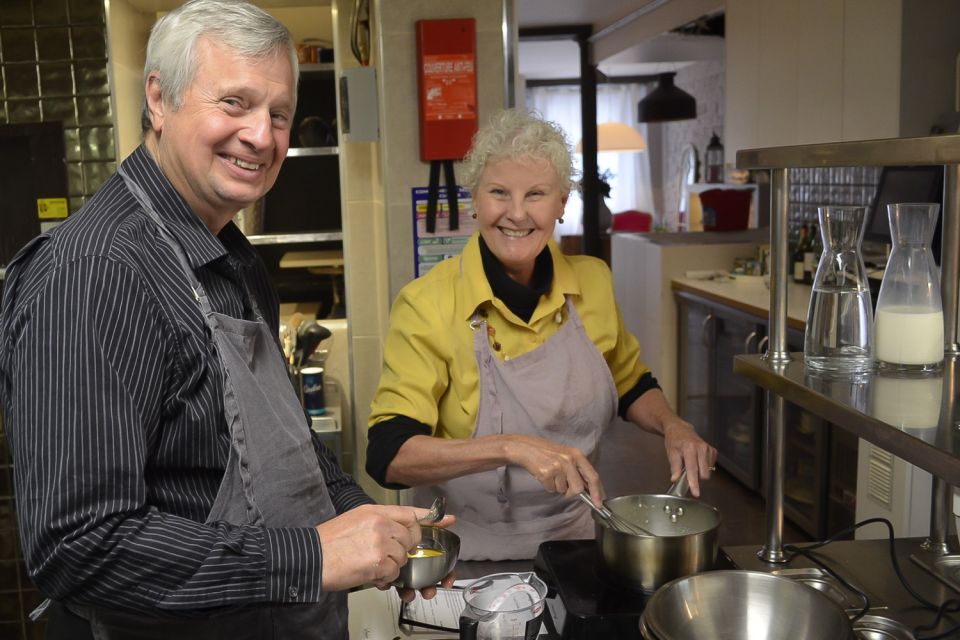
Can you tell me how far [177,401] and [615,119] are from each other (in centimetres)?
1312

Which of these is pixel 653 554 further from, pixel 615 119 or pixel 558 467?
pixel 615 119

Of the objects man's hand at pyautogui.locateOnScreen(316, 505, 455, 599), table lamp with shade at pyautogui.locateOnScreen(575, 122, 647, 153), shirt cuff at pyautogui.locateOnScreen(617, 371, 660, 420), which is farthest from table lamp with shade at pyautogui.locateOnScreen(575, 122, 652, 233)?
man's hand at pyautogui.locateOnScreen(316, 505, 455, 599)

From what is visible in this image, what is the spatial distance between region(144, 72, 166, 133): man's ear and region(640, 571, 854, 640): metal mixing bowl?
2.95 ft

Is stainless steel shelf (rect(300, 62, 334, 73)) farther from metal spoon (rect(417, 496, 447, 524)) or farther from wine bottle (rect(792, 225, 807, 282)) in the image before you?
wine bottle (rect(792, 225, 807, 282))

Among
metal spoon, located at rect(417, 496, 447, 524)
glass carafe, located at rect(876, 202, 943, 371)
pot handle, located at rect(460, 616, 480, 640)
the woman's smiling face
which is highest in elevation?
the woman's smiling face

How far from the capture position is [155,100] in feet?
4.08

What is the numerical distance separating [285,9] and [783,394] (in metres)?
2.94

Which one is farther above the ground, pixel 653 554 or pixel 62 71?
pixel 62 71

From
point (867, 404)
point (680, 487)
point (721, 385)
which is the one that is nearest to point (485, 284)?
point (680, 487)

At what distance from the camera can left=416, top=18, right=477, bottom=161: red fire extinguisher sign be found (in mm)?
2713

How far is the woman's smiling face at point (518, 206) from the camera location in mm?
2039

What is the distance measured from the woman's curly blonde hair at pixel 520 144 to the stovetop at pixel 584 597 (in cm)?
82

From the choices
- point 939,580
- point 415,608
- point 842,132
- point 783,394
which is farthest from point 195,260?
point 842,132

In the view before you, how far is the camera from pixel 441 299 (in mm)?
2053
